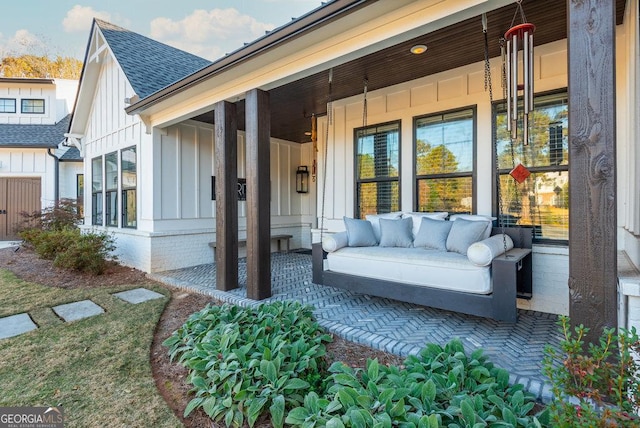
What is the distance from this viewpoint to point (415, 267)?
3.23 metres

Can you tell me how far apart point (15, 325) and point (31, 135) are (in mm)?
11149

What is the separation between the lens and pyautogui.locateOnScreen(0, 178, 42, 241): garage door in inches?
431

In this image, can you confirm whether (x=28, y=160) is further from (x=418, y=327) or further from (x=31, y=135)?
(x=418, y=327)

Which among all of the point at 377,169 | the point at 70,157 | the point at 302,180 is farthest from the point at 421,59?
the point at 70,157

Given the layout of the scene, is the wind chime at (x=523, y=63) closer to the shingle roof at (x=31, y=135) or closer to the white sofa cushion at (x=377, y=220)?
the white sofa cushion at (x=377, y=220)

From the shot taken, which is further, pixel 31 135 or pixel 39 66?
pixel 39 66

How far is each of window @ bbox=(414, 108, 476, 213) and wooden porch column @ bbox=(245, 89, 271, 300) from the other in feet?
7.20

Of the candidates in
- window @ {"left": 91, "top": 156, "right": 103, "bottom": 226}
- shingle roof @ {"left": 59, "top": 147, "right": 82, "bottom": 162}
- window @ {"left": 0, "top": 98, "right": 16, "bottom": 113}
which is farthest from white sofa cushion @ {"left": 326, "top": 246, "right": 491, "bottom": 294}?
window @ {"left": 0, "top": 98, "right": 16, "bottom": 113}

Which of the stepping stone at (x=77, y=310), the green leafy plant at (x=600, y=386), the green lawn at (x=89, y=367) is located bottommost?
the green lawn at (x=89, y=367)

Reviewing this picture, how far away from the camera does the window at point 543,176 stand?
3496mm

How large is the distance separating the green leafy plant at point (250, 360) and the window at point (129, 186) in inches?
172

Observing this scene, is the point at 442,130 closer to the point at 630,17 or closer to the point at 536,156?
the point at 536,156

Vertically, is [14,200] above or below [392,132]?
below

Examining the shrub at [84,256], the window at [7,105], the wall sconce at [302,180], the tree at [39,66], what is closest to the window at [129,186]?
the shrub at [84,256]
